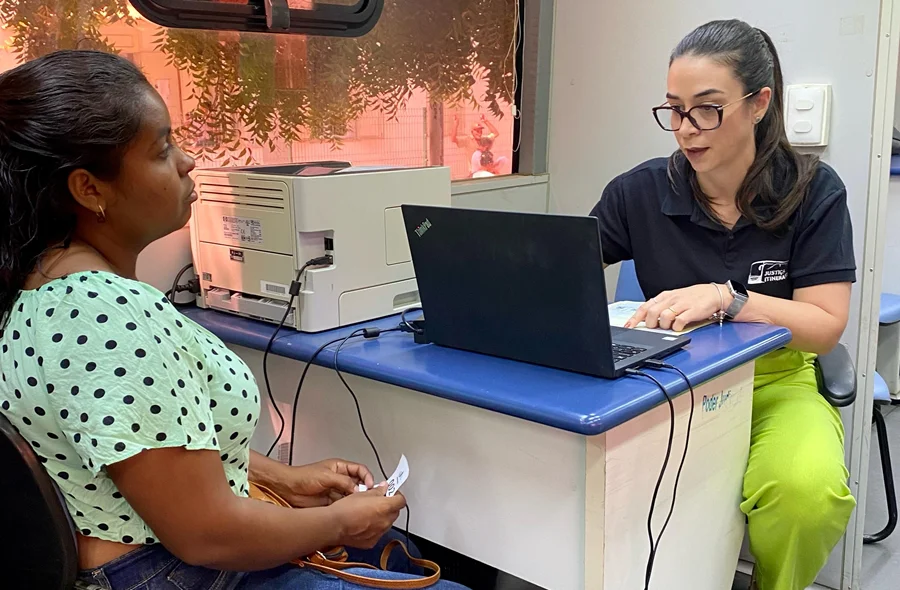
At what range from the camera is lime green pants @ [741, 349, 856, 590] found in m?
1.38

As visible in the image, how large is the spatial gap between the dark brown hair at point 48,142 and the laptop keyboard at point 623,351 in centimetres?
76

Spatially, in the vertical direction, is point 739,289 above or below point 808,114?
below

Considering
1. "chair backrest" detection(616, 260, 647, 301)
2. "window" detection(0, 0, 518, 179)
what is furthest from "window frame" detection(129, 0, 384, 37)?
"chair backrest" detection(616, 260, 647, 301)

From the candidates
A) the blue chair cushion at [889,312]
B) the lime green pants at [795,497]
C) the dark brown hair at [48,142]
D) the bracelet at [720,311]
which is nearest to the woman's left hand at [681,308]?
the bracelet at [720,311]

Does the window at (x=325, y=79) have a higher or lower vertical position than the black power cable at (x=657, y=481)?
higher

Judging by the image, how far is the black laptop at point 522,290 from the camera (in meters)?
1.14

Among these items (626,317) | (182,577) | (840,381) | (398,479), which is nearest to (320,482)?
(398,479)

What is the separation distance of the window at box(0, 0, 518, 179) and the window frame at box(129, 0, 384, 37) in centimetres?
2

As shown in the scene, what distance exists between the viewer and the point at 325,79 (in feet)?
6.58

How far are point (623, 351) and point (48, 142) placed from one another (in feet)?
2.83

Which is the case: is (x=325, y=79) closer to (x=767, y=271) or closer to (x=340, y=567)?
(x=767, y=271)

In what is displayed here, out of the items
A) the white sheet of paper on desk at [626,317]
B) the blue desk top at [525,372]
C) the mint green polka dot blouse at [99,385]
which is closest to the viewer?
the mint green polka dot blouse at [99,385]

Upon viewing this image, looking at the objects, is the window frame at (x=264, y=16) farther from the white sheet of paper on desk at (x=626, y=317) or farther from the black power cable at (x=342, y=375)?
the white sheet of paper on desk at (x=626, y=317)

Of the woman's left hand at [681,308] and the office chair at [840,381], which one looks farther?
the office chair at [840,381]
